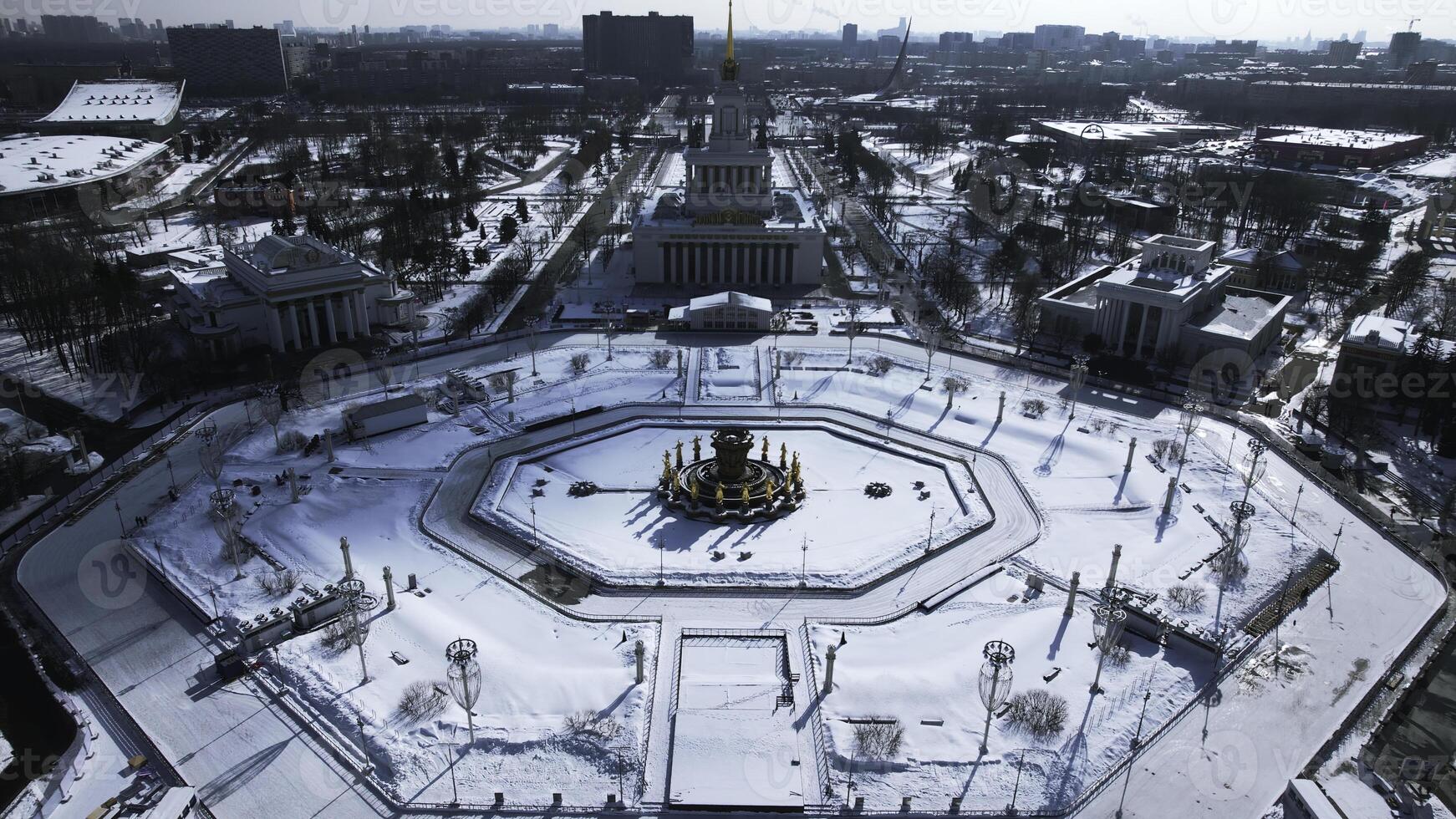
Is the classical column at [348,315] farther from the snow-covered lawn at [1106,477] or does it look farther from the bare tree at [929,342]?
the bare tree at [929,342]

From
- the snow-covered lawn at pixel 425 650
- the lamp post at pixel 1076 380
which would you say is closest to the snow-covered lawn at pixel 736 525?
the snow-covered lawn at pixel 425 650

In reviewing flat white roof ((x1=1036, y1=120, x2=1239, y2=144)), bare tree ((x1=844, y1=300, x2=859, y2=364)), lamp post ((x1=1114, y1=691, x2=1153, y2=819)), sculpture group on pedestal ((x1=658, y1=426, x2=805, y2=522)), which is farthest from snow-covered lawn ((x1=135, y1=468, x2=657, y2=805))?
flat white roof ((x1=1036, y1=120, x2=1239, y2=144))

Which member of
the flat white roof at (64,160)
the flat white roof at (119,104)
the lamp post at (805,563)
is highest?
the flat white roof at (119,104)

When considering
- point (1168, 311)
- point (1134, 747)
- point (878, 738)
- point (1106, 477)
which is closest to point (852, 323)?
point (1106, 477)

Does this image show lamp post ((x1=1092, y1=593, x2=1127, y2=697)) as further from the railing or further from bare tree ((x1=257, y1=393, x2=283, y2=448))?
bare tree ((x1=257, y1=393, x2=283, y2=448))

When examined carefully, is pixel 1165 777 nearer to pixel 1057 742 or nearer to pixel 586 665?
pixel 1057 742

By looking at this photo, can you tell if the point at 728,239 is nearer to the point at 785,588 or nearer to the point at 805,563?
the point at 805,563
